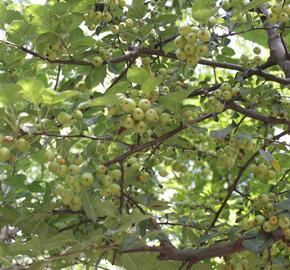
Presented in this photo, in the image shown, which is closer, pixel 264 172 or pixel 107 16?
pixel 264 172

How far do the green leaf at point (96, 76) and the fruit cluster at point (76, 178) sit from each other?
747 mm

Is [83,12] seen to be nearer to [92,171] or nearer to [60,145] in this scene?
[60,145]

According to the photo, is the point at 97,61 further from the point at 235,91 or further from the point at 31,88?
the point at 31,88

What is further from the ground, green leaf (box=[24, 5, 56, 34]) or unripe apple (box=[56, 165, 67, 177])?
green leaf (box=[24, 5, 56, 34])

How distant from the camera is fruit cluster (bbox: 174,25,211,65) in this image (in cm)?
189

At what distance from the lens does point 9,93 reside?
164 cm

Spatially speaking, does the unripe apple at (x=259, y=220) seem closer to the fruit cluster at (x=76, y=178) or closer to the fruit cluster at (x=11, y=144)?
the fruit cluster at (x=76, y=178)

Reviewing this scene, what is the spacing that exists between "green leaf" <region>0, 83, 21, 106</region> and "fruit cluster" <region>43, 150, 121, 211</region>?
9.4 inches

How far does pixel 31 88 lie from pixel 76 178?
331mm

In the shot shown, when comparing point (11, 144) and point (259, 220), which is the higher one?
point (11, 144)

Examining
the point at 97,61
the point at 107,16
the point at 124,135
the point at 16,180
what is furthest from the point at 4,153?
the point at 107,16

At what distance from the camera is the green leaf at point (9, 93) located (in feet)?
5.35

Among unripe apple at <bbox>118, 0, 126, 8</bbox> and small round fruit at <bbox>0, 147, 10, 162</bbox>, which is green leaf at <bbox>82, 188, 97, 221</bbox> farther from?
unripe apple at <bbox>118, 0, 126, 8</bbox>

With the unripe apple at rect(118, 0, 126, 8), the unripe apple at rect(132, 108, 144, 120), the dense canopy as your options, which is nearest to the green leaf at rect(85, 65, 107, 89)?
the dense canopy
